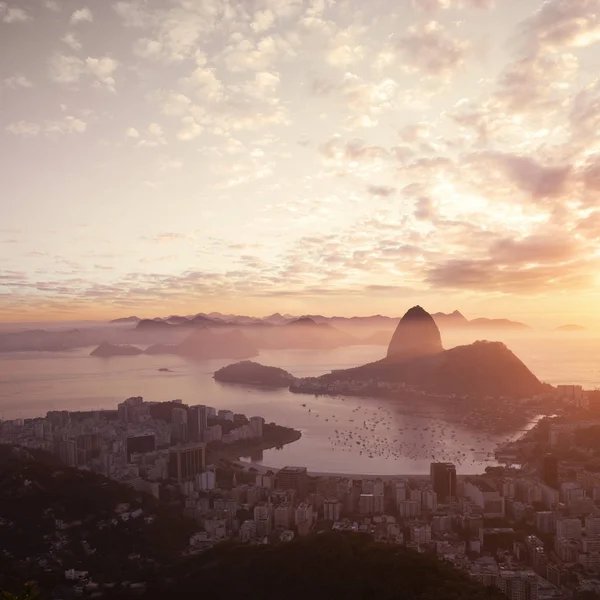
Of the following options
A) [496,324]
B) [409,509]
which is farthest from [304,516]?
[496,324]

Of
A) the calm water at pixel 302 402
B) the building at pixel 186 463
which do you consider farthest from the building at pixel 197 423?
the building at pixel 186 463

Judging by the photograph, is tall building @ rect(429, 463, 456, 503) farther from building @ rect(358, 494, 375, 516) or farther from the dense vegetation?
the dense vegetation

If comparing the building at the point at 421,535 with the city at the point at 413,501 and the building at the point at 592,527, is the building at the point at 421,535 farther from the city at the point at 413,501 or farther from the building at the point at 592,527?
the building at the point at 592,527

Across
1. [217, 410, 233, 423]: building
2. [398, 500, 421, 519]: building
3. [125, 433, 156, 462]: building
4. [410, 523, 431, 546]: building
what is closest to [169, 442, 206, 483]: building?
[125, 433, 156, 462]: building

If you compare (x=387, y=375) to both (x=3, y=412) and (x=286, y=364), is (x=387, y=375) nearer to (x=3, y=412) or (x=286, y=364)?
(x=286, y=364)

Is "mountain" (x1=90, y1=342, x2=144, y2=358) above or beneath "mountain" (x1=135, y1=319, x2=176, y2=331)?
beneath
